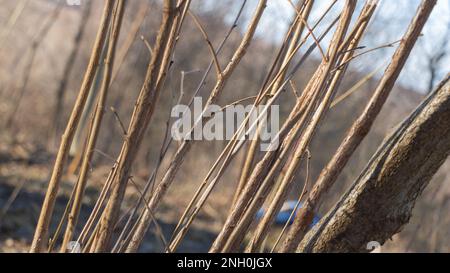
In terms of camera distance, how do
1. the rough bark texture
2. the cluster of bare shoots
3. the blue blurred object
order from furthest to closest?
the blue blurred object < the rough bark texture < the cluster of bare shoots

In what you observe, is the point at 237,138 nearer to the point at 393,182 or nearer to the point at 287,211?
the point at 393,182

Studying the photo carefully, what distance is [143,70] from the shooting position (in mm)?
13086

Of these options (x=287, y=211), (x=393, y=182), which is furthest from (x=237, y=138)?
(x=287, y=211)

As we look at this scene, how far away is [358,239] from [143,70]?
1185cm

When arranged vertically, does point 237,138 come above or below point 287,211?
below

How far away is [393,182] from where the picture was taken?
151 cm

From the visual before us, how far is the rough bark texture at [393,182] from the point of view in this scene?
150cm

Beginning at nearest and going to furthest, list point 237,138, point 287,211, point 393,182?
point 237,138, point 393,182, point 287,211

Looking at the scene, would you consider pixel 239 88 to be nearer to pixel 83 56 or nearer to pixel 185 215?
pixel 83 56

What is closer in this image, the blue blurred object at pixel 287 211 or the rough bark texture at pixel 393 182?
the rough bark texture at pixel 393 182

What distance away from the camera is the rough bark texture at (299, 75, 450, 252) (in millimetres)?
1502

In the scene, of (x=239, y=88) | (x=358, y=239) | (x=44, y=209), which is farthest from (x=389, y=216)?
(x=239, y=88)

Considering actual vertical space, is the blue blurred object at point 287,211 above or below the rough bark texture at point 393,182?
above

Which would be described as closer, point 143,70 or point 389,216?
point 389,216
